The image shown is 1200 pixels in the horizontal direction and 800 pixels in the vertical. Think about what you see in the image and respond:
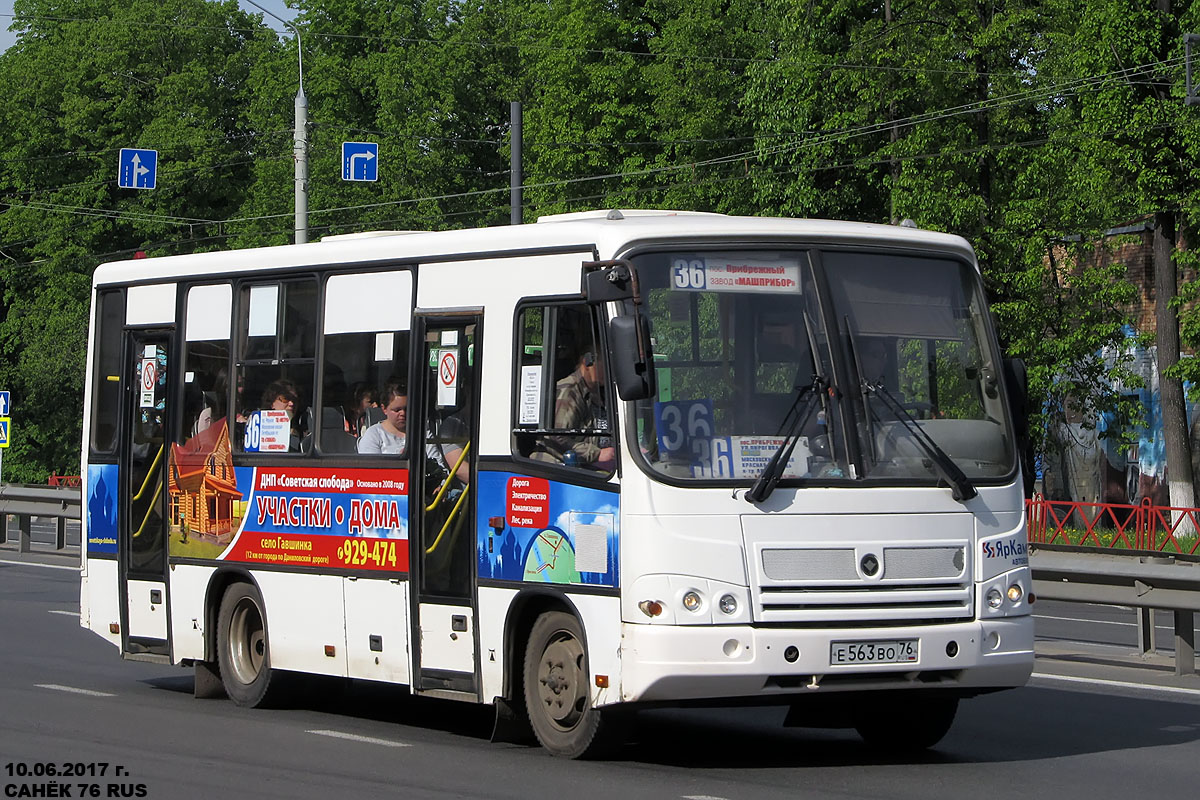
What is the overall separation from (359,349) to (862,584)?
3.90 m

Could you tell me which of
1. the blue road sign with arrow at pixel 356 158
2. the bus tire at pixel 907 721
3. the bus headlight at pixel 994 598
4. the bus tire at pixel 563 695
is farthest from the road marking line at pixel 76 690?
the blue road sign with arrow at pixel 356 158

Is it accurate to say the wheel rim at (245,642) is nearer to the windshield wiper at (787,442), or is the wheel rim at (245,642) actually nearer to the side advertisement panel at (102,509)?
the side advertisement panel at (102,509)

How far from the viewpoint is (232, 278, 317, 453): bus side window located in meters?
12.6

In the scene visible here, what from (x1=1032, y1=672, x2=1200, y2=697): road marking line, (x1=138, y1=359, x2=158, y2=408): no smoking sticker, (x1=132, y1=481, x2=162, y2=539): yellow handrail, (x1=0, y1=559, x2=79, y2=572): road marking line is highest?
(x1=138, y1=359, x2=158, y2=408): no smoking sticker

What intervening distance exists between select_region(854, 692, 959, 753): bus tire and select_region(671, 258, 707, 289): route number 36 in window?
250 cm

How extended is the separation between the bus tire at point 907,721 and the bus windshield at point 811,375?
1.39 meters

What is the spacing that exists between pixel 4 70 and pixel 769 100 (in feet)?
120

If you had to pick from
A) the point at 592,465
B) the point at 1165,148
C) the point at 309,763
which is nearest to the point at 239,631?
the point at 309,763

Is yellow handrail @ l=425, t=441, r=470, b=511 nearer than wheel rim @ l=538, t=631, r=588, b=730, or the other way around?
wheel rim @ l=538, t=631, r=588, b=730

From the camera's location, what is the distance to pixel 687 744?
1105 centimetres

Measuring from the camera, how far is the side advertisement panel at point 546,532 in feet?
32.3

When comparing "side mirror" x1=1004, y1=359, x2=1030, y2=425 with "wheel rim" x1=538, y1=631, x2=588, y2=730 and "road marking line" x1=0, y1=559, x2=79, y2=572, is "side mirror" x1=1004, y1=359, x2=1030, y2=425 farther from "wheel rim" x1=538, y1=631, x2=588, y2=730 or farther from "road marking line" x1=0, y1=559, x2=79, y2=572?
"road marking line" x1=0, y1=559, x2=79, y2=572

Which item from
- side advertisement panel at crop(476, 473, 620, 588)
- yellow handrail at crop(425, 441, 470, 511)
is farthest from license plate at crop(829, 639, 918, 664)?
yellow handrail at crop(425, 441, 470, 511)

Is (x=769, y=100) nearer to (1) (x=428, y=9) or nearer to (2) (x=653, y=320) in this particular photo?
(1) (x=428, y=9)
